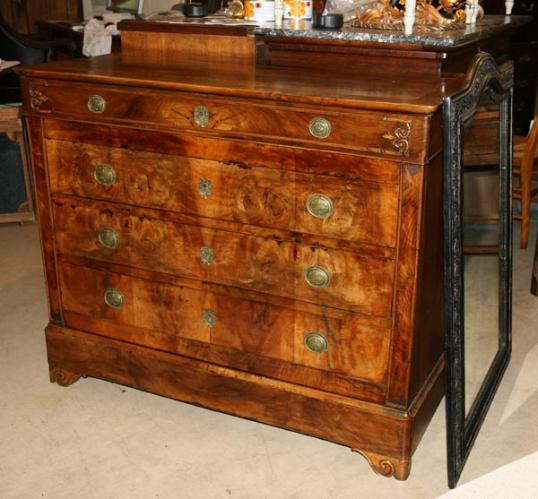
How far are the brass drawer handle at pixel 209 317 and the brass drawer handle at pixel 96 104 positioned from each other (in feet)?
2.26

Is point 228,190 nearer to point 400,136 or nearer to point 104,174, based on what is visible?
point 104,174

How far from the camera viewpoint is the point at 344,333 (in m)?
2.21

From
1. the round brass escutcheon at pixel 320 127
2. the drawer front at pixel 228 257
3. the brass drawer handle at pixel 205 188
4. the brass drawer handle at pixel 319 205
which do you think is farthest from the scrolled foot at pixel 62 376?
the round brass escutcheon at pixel 320 127

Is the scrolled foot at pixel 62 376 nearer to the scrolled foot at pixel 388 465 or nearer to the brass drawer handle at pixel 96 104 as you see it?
the brass drawer handle at pixel 96 104

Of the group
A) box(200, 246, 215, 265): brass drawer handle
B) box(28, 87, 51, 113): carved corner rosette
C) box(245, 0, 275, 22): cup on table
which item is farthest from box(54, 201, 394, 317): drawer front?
box(245, 0, 275, 22): cup on table

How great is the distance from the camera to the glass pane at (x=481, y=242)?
7.36 ft

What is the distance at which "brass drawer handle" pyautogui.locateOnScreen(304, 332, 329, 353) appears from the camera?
224 cm

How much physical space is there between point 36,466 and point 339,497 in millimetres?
912

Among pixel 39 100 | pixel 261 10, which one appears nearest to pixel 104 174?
pixel 39 100

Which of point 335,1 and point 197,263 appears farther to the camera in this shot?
point 335,1

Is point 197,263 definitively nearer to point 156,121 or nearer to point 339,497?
point 156,121

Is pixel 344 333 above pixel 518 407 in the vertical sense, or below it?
above

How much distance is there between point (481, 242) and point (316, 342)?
0.62m

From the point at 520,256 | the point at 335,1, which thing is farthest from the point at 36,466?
the point at 520,256
